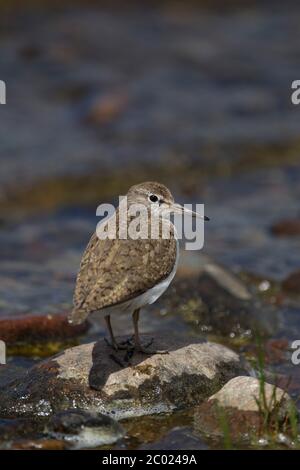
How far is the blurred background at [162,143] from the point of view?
10.3 metres

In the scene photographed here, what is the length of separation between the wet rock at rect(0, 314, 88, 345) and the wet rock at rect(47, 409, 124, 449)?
2351mm

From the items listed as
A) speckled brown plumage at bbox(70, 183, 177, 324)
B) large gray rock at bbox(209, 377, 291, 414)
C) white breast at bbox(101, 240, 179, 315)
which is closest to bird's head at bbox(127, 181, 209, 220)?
speckled brown plumage at bbox(70, 183, 177, 324)

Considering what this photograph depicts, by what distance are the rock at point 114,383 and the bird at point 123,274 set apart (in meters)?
0.24

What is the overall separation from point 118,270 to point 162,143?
8840mm

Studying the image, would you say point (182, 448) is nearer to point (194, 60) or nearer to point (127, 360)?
point (127, 360)

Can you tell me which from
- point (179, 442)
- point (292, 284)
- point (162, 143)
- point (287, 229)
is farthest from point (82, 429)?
point (162, 143)

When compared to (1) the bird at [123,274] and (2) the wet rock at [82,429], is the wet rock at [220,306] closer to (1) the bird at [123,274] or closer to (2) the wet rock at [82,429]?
(1) the bird at [123,274]

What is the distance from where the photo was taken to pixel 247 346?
9.20 meters

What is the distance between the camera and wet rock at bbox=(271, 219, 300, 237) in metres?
12.3

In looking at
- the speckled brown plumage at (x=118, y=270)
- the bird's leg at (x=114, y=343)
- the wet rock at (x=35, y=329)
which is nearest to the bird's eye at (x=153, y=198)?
the speckled brown plumage at (x=118, y=270)

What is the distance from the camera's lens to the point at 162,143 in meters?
15.7

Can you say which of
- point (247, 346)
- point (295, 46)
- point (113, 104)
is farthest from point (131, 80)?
point (247, 346)

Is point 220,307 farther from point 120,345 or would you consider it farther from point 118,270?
point 118,270

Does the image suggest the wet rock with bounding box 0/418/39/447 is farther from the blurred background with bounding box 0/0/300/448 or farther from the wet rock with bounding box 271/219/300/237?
the wet rock with bounding box 271/219/300/237
